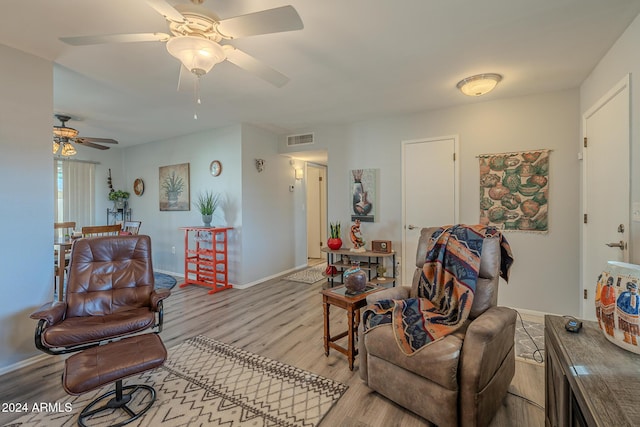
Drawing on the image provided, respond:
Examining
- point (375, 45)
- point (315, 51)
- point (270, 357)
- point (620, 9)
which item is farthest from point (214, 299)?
point (620, 9)

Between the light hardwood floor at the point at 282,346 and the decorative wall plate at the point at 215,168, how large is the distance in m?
1.86

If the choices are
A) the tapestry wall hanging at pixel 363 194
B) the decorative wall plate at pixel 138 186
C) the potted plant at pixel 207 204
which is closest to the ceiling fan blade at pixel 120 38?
the potted plant at pixel 207 204

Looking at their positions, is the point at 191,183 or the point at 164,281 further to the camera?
the point at 191,183

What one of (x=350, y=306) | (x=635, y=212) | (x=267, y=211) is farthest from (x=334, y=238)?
(x=635, y=212)


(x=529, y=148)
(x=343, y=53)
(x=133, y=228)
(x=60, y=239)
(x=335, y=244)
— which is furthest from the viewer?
(x=133, y=228)

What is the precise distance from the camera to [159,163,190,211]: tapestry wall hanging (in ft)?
16.4

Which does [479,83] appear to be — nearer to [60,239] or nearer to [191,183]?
[191,183]

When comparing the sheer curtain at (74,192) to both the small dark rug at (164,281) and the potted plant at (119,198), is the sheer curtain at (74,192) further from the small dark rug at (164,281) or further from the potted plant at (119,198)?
the small dark rug at (164,281)

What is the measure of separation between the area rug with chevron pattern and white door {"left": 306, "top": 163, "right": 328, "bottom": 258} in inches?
163

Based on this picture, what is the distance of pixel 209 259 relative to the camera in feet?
14.8

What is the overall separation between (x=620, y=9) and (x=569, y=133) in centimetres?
155

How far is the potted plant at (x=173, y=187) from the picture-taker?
5086 millimetres

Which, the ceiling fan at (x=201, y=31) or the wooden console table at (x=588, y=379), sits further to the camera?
the ceiling fan at (x=201, y=31)

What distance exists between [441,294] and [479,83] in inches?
83.8
